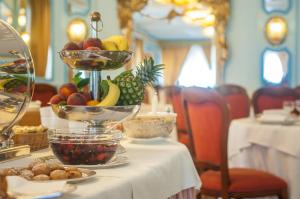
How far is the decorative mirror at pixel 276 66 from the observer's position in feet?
22.3

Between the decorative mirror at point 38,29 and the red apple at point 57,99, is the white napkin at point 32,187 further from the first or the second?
the decorative mirror at point 38,29

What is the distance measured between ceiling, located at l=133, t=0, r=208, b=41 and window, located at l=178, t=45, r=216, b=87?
7.6 inches

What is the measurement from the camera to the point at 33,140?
143 cm

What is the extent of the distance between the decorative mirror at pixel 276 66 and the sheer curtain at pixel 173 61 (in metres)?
1.07

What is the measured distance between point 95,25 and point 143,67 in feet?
0.66

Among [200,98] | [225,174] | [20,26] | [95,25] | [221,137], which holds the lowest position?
[225,174]

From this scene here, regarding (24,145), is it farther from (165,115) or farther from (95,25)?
(165,115)

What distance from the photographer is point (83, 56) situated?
136 centimetres

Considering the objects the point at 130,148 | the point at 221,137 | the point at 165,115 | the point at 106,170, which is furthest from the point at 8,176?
the point at 221,137

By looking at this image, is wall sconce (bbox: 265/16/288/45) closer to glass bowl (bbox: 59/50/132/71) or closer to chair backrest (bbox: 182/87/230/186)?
chair backrest (bbox: 182/87/230/186)

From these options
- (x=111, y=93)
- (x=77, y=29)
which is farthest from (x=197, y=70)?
(x=111, y=93)

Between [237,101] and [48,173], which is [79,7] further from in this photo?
[48,173]

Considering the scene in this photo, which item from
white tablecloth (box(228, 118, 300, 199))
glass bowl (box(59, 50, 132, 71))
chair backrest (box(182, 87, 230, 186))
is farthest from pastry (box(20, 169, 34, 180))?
white tablecloth (box(228, 118, 300, 199))

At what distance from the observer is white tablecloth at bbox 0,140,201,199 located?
94 centimetres
